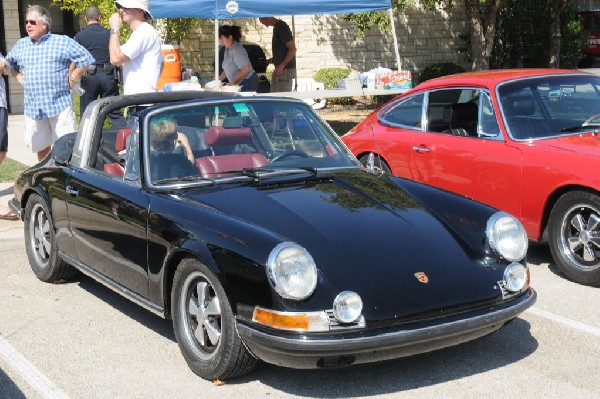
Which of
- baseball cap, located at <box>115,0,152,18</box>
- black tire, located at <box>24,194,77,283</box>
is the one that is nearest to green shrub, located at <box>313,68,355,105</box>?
baseball cap, located at <box>115,0,152,18</box>

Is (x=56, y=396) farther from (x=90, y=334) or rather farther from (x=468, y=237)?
(x=468, y=237)

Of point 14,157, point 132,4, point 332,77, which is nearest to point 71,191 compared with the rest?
point 132,4

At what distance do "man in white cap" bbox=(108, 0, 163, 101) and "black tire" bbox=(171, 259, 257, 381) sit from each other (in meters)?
4.46

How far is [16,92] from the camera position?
20094mm

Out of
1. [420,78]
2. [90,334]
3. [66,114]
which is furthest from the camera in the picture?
[420,78]

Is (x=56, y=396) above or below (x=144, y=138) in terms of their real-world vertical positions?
below

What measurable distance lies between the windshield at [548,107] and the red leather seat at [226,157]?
2.40 metres

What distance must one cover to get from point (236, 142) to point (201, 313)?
4.38 ft

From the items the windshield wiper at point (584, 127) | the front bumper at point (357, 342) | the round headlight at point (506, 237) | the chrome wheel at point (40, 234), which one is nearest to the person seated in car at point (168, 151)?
the front bumper at point (357, 342)

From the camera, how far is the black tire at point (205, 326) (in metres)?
4.77

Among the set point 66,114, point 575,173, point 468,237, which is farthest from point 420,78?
point 468,237

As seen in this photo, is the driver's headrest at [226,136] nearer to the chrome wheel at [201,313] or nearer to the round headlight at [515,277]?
the chrome wheel at [201,313]

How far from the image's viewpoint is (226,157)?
5852 mm

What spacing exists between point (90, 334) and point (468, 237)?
2.35m
